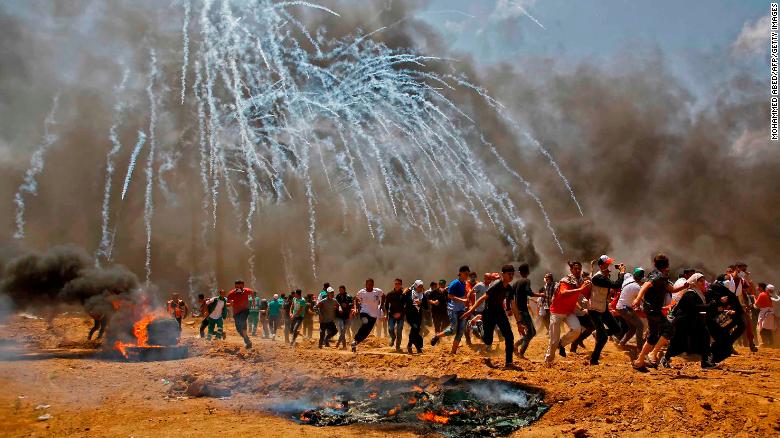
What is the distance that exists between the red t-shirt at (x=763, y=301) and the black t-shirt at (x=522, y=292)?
7.08 metres

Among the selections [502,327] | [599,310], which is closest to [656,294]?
[599,310]

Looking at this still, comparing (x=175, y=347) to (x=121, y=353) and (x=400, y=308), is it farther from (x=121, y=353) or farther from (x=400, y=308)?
(x=400, y=308)

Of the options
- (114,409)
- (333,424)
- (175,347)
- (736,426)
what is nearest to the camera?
(736,426)

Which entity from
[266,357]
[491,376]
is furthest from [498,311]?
[266,357]

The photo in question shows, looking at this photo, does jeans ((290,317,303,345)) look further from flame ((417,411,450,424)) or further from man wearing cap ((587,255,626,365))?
flame ((417,411,450,424))

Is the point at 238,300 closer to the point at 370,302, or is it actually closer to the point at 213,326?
the point at 213,326

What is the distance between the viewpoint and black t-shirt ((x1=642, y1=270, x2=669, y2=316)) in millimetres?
8758

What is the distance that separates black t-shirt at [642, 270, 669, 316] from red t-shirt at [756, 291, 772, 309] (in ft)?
23.6

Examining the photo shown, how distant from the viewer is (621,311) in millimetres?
9984

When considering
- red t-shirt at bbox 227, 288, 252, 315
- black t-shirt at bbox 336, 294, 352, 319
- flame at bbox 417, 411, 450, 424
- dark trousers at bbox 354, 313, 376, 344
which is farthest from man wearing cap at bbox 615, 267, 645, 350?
red t-shirt at bbox 227, 288, 252, 315

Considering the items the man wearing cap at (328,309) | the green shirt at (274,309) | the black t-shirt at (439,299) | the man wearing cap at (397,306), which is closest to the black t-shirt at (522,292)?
the man wearing cap at (397,306)

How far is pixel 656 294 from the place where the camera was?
8867 mm

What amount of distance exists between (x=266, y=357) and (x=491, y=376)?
5.61 m

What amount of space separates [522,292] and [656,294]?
2929mm
